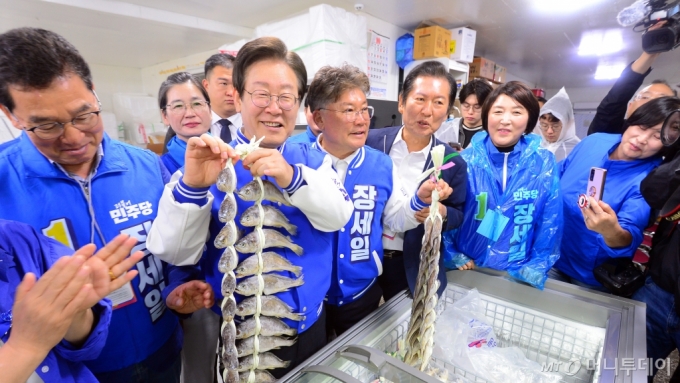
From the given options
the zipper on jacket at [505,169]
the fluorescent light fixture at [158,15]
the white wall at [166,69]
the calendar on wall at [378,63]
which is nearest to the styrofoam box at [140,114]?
the white wall at [166,69]

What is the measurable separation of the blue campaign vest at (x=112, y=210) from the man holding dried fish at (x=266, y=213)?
19 cm

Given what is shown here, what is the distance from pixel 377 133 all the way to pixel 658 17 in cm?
205

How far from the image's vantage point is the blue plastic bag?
4055 mm

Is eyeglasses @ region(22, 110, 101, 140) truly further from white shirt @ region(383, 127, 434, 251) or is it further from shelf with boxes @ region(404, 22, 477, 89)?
shelf with boxes @ region(404, 22, 477, 89)

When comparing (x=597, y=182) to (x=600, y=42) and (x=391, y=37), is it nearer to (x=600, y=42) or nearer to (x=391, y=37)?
(x=391, y=37)

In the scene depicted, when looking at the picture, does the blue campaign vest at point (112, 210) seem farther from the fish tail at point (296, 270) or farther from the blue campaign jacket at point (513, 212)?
the blue campaign jacket at point (513, 212)

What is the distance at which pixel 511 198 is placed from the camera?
1.47 meters

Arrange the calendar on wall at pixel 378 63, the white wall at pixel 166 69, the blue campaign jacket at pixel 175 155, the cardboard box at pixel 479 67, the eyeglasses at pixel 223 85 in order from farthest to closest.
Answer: the cardboard box at pixel 479 67 < the white wall at pixel 166 69 < the calendar on wall at pixel 378 63 < the eyeglasses at pixel 223 85 < the blue campaign jacket at pixel 175 155

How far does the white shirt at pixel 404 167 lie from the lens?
1.46 metres

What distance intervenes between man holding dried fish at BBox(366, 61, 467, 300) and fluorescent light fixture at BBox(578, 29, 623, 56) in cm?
439

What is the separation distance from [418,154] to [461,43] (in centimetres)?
323

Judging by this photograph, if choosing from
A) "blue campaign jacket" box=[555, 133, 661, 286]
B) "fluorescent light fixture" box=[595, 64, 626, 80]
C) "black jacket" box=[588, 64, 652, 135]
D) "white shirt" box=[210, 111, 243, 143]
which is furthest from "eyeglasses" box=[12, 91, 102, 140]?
"fluorescent light fixture" box=[595, 64, 626, 80]

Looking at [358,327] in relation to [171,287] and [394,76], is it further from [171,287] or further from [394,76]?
[394,76]

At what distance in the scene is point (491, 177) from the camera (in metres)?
1.52
